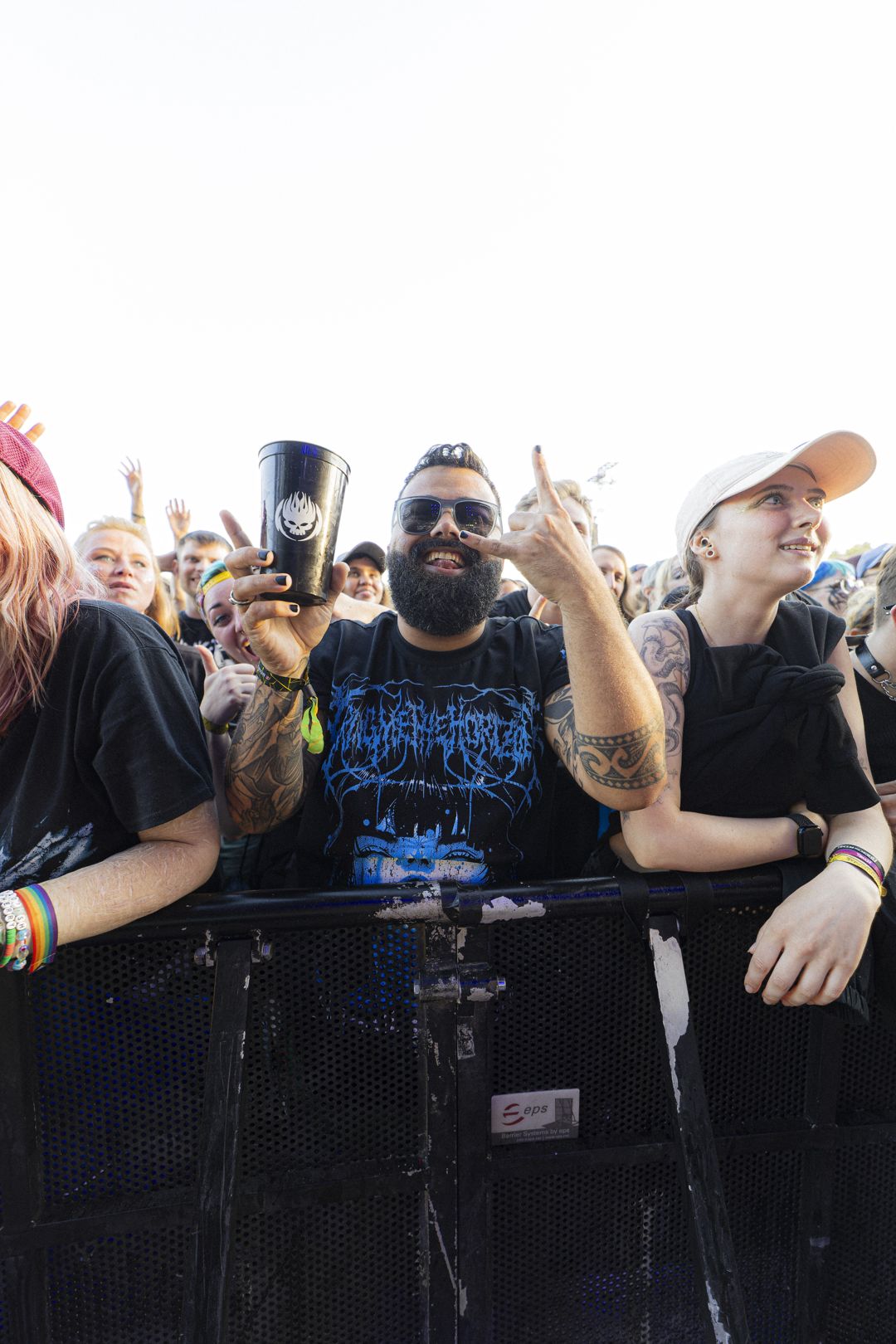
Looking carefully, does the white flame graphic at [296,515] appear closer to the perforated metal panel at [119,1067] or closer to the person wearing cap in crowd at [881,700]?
the perforated metal panel at [119,1067]

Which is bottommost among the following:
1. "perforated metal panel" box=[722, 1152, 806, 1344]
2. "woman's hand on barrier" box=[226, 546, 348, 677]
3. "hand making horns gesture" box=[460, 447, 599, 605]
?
"perforated metal panel" box=[722, 1152, 806, 1344]

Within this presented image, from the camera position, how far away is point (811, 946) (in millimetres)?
1482

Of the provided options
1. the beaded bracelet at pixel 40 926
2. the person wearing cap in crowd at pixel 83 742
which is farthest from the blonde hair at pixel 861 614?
the beaded bracelet at pixel 40 926

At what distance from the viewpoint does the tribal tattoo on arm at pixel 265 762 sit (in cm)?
169

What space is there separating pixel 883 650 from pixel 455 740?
1308 millimetres

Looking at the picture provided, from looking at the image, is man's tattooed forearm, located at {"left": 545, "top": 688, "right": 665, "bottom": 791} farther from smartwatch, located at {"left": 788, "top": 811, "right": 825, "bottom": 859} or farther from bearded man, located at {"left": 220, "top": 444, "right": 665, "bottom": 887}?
smartwatch, located at {"left": 788, "top": 811, "right": 825, "bottom": 859}

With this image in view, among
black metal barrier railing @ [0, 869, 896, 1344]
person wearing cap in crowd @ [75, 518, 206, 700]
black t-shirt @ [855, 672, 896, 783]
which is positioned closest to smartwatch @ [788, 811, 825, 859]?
black metal barrier railing @ [0, 869, 896, 1344]

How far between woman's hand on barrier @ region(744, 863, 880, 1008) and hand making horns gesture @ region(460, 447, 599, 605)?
2.58 feet

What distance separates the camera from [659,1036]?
143 centimetres

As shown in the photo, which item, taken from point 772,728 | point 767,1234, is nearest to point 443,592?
point 772,728

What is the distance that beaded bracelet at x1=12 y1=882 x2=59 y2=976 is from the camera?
48.2 inches

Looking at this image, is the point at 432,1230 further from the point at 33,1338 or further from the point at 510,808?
the point at 510,808

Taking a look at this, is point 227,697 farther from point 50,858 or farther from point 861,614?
point 861,614

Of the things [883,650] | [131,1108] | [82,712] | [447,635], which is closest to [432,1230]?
[131,1108]
